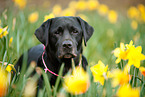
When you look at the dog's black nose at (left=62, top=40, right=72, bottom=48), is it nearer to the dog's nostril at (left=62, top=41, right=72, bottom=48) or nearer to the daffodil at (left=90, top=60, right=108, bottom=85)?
the dog's nostril at (left=62, top=41, right=72, bottom=48)

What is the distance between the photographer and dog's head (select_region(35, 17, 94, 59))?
2.74 m

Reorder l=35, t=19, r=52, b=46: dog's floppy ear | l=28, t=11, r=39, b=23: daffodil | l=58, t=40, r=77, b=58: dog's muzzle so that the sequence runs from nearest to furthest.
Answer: l=58, t=40, r=77, b=58: dog's muzzle < l=35, t=19, r=52, b=46: dog's floppy ear < l=28, t=11, r=39, b=23: daffodil

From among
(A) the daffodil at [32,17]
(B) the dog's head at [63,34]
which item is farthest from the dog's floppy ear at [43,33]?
(A) the daffodil at [32,17]

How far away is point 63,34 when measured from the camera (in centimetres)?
289

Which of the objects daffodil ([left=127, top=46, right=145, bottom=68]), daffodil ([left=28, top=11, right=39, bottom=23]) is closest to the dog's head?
daffodil ([left=127, top=46, right=145, bottom=68])

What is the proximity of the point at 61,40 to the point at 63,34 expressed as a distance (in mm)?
145

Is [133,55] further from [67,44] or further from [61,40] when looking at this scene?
[61,40]

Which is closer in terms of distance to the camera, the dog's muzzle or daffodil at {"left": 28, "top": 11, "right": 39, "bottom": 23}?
the dog's muzzle

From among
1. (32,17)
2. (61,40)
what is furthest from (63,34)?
(32,17)

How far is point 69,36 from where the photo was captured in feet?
9.30

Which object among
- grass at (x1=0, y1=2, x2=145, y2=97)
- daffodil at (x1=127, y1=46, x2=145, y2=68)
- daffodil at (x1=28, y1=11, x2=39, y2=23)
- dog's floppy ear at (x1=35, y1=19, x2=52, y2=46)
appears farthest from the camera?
daffodil at (x1=28, y1=11, x2=39, y2=23)

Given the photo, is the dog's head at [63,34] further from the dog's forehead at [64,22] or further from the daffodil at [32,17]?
the daffodil at [32,17]

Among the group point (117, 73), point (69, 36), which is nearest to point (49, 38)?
point (69, 36)

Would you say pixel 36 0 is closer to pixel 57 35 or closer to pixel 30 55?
pixel 30 55
